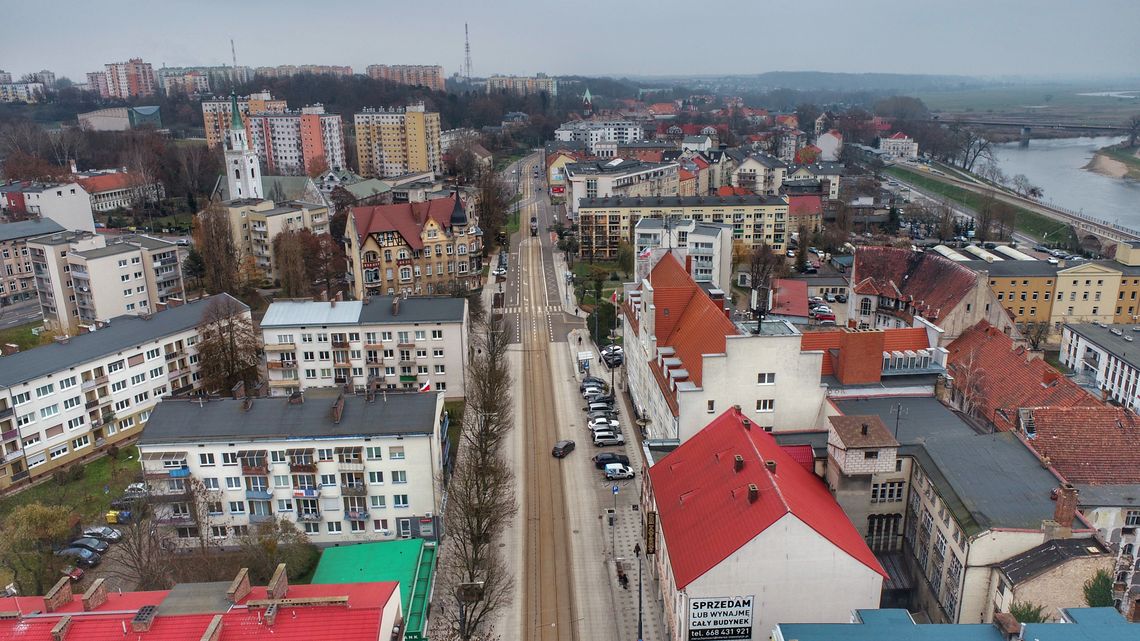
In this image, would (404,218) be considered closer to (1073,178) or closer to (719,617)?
(719,617)

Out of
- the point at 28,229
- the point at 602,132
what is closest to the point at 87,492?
the point at 28,229

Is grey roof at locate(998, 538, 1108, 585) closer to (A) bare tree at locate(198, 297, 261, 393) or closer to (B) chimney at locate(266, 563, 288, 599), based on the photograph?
(B) chimney at locate(266, 563, 288, 599)

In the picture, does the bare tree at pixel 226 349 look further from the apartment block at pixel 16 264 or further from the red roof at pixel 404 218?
the apartment block at pixel 16 264

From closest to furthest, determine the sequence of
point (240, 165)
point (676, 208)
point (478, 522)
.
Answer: point (478, 522) < point (676, 208) < point (240, 165)

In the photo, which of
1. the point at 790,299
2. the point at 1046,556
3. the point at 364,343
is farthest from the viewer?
the point at 790,299

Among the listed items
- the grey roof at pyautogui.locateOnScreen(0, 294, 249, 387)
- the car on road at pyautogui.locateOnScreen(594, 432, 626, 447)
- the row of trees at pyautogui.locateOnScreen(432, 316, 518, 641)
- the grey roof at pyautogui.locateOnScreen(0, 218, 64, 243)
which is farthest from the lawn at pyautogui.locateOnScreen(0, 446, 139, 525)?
the grey roof at pyautogui.locateOnScreen(0, 218, 64, 243)
